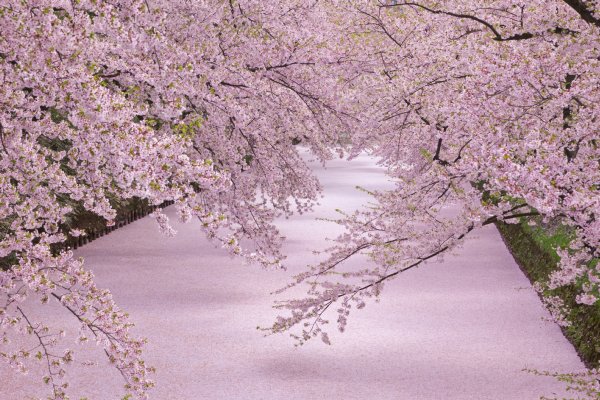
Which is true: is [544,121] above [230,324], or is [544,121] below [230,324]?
above

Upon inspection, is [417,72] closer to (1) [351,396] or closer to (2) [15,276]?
(1) [351,396]

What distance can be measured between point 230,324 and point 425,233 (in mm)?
3910

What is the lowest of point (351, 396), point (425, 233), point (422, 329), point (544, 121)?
point (351, 396)

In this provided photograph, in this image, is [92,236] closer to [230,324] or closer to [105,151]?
[230,324]

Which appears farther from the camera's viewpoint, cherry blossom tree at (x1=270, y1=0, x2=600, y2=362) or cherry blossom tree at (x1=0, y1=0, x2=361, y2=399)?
cherry blossom tree at (x1=270, y1=0, x2=600, y2=362)

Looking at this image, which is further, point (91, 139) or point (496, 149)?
point (496, 149)

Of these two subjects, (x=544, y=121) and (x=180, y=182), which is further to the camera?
(x=544, y=121)

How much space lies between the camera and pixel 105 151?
4.16 metres

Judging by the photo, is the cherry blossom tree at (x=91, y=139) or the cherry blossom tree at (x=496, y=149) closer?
the cherry blossom tree at (x=91, y=139)

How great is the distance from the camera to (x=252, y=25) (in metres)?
10.5

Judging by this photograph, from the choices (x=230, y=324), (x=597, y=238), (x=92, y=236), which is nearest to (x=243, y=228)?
(x=230, y=324)

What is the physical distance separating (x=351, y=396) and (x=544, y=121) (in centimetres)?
349

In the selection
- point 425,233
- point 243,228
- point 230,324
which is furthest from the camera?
point 230,324

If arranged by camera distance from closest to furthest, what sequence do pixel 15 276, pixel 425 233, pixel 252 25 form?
pixel 15 276 → pixel 425 233 → pixel 252 25
